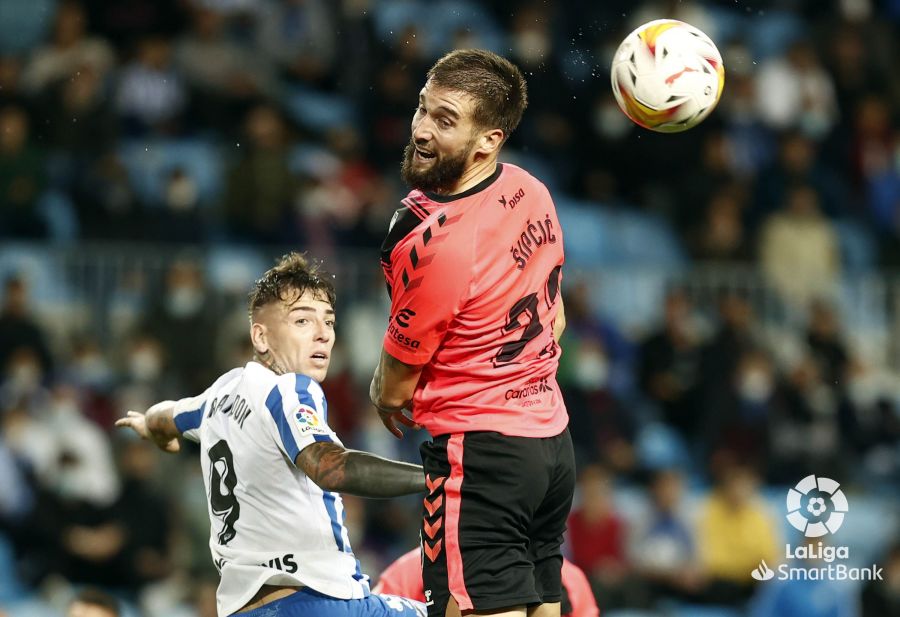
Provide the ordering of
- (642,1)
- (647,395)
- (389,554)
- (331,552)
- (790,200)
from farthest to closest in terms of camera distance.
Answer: (790,200) → (647,395) → (642,1) → (389,554) → (331,552)

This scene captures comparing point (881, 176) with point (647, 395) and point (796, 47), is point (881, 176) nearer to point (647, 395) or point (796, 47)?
point (796, 47)

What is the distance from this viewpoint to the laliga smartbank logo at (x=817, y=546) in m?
8.20

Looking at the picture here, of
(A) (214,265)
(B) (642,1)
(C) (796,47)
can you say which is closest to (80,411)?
(A) (214,265)

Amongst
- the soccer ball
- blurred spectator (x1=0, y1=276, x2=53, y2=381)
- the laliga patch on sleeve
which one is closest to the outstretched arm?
the laliga patch on sleeve

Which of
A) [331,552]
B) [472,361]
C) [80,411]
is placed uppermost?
[80,411]

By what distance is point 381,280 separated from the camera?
11891 mm

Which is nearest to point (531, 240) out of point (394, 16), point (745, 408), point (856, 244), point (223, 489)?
point (223, 489)

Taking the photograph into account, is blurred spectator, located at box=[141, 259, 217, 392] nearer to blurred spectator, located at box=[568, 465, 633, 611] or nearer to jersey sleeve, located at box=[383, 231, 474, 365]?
blurred spectator, located at box=[568, 465, 633, 611]

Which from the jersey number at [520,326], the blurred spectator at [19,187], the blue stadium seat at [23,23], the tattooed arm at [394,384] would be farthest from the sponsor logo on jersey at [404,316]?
the blue stadium seat at [23,23]

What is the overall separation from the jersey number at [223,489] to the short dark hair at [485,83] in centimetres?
150

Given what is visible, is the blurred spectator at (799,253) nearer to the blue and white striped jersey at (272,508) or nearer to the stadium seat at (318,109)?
the stadium seat at (318,109)

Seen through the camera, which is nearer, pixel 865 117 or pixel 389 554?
pixel 389 554

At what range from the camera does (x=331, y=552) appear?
195 inches

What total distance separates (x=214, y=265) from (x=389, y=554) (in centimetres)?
303
